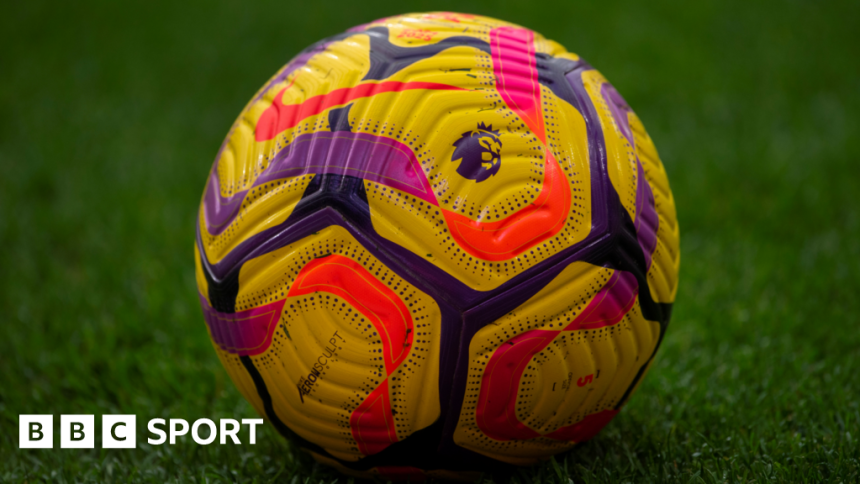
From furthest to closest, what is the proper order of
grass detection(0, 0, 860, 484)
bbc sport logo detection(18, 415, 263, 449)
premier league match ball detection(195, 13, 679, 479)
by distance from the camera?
bbc sport logo detection(18, 415, 263, 449) < grass detection(0, 0, 860, 484) < premier league match ball detection(195, 13, 679, 479)

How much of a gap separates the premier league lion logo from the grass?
88 cm

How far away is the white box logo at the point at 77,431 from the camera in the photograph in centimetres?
225

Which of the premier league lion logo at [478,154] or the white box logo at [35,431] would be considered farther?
the white box logo at [35,431]

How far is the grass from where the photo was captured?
6.84 ft

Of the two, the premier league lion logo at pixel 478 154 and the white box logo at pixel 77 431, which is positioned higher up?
the premier league lion logo at pixel 478 154

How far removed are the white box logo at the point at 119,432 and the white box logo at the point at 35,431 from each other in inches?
6.7

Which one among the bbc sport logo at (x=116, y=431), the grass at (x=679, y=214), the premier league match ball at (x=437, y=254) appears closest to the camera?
the premier league match ball at (x=437, y=254)

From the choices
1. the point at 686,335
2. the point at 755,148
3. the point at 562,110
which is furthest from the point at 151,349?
the point at 755,148

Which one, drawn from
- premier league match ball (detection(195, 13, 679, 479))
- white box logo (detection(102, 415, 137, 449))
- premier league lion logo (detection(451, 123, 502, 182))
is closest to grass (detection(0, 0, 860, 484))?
white box logo (detection(102, 415, 137, 449))

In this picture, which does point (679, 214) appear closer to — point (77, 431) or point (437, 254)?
point (437, 254)

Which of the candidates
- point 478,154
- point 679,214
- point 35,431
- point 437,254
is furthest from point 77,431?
point 679,214

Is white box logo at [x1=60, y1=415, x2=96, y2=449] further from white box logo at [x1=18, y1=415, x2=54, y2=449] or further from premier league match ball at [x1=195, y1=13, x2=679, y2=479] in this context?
premier league match ball at [x1=195, y1=13, x2=679, y2=479]

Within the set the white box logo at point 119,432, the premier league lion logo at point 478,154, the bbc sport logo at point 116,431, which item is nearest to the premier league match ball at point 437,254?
the premier league lion logo at point 478,154

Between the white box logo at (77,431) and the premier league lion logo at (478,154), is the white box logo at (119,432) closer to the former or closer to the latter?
the white box logo at (77,431)
